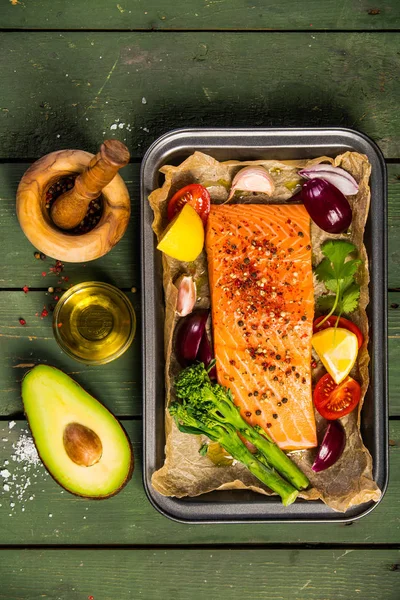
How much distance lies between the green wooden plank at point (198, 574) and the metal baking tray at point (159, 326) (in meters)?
0.29

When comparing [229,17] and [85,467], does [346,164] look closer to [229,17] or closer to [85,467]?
[229,17]

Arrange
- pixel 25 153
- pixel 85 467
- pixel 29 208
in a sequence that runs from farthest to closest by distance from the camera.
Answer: pixel 25 153 < pixel 85 467 < pixel 29 208

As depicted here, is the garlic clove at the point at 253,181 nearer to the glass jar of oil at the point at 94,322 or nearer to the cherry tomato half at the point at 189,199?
the cherry tomato half at the point at 189,199

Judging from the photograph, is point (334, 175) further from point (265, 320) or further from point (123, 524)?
point (123, 524)

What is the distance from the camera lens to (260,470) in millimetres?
1654

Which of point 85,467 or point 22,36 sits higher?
point 22,36

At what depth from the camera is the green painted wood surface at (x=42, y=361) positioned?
1866mm

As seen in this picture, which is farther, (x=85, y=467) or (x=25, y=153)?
(x=25, y=153)

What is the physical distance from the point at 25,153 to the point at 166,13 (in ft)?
2.11

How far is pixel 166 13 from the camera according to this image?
1.87m

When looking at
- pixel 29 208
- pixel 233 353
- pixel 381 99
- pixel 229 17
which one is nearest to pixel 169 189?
pixel 29 208

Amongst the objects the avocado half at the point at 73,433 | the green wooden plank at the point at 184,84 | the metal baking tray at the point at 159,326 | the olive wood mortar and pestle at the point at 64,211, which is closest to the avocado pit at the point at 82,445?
the avocado half at the point at 73,433

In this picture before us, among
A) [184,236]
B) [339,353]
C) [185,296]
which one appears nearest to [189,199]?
[184,236]

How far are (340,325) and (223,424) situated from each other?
46cm
